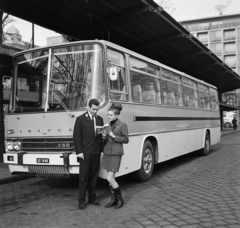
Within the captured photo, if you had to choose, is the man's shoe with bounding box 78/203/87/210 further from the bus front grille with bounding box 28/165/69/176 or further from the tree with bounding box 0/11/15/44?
the tree with bounding box 0/11/15/44

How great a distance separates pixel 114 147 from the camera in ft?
16.6

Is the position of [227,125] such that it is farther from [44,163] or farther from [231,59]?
[44,163]

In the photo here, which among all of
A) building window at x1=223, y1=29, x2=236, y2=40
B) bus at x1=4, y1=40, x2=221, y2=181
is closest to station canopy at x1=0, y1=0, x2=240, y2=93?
bus at x1=4, y1=40, x2=221, y2=181

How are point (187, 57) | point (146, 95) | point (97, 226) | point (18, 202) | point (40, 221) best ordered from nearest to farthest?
point (97, 226) < point (40, 221) < point (18, 202) < point (146, 95) < point (187, 57)

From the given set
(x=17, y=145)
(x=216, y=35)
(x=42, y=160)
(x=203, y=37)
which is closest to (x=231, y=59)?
(x=216, y=35)

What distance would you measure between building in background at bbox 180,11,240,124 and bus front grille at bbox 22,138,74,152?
80393 mm

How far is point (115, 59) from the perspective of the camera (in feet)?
21.2

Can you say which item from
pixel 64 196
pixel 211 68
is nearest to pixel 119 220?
pixel 64 196

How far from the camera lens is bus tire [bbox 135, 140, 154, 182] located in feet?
23.5

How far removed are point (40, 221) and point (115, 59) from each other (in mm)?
3549

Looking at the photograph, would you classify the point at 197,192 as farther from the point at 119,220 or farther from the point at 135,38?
the point at 135,38

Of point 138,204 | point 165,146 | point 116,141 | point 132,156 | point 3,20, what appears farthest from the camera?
point 3,20

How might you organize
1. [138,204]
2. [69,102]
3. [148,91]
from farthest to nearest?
[148,91]
[69,102]
[138,204]

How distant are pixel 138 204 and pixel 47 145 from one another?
2.06m
